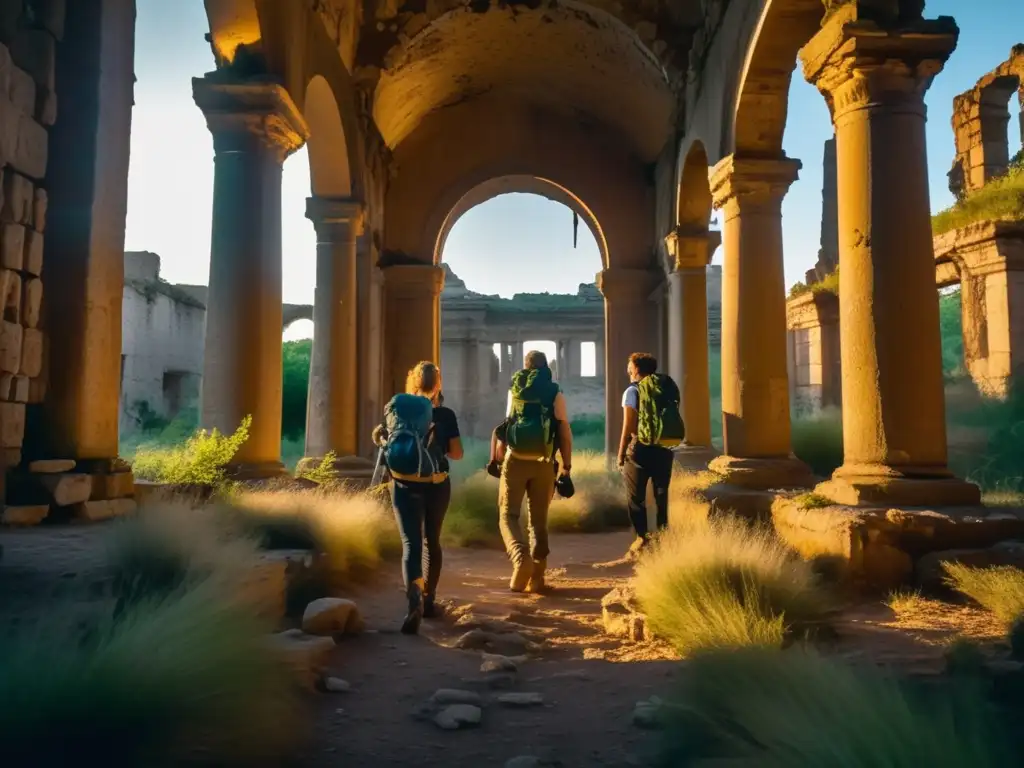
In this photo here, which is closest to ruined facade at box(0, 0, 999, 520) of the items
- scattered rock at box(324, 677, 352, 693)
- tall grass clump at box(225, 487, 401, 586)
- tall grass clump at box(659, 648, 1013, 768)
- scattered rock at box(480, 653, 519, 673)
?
tall grass clump at box(225, 487, 401, 586)

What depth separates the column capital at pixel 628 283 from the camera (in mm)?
13375

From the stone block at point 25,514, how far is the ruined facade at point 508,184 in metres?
0.37

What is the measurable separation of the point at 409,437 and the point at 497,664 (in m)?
1.29

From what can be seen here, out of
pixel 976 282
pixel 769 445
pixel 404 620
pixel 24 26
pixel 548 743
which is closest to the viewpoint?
pixel 548 743

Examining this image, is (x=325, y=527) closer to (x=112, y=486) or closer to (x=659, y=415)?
(x=112, y=486)

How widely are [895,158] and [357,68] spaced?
7.40 metres

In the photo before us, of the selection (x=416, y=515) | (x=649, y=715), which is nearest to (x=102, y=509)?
(x=416, y=515)

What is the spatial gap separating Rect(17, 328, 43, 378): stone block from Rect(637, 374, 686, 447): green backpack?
13.1ft

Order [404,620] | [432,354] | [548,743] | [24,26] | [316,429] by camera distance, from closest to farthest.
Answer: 1. [548,743]
2. [404,620]
3. [24,26]
4. [316,429]
5. [432,354]

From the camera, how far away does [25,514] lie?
177 inches

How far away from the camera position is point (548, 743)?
2756mm

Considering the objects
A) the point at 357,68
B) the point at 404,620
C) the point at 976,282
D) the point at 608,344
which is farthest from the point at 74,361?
the point at 976,282

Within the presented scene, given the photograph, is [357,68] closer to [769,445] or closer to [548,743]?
[769,445]

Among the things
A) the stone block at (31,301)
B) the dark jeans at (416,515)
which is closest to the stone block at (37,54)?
the stone block at (31,301)
